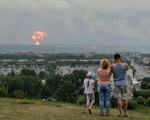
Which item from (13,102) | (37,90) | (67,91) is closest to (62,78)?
(37,90)

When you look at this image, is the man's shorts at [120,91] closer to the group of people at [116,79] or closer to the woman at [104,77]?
the group of people at [116,79]

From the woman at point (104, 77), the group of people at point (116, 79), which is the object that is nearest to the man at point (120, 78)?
the group of people at point (116, 79)

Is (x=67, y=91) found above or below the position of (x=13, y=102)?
below

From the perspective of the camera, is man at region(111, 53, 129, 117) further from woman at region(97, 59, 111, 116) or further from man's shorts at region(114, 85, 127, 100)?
woman at region(97, 59, 111, 116)

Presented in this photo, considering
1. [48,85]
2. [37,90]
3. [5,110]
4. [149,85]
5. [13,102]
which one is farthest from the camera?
[149,85]

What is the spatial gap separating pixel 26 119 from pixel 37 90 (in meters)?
42.9

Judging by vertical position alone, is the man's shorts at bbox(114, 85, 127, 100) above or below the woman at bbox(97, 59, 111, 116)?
below

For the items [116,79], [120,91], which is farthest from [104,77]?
[120,91]

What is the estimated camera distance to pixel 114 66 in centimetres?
945

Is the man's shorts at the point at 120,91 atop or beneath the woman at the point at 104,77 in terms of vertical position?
beneath

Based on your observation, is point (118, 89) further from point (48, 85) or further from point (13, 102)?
point (48, 85)

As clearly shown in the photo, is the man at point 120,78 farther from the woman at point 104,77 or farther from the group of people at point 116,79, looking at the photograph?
the woman at point 104,77

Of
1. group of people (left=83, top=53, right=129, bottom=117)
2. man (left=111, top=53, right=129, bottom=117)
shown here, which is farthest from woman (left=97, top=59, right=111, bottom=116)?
man (left=111, top=53, right=129, bottom=117)

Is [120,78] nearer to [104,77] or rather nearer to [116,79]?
[116,79]
